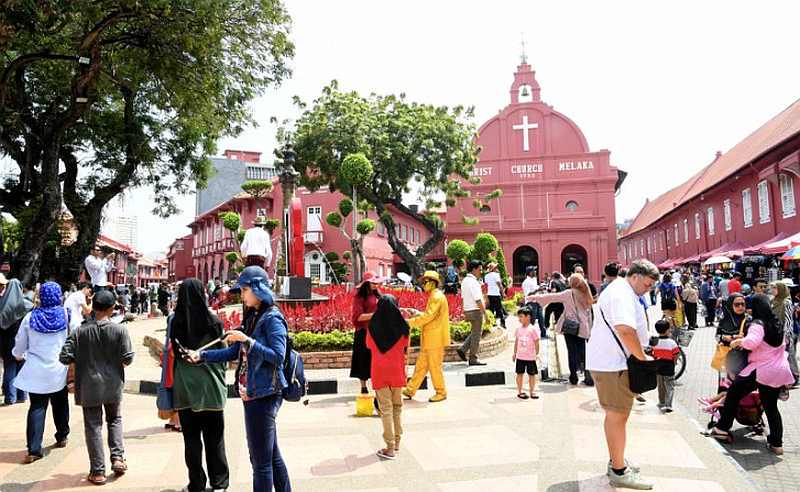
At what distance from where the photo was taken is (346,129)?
22766 millimetres

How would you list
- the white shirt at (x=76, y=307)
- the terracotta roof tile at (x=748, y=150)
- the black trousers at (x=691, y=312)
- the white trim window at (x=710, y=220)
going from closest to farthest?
1. the white shirt at (x=76, y=307)
2. the black trousers at (x=691, y=312)
3. the terracotta roof tile at (x=748, y=150)
4. the white trim window at (x=710, y=220)

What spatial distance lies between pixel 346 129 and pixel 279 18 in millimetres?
9798

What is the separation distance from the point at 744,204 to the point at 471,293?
21014 mm

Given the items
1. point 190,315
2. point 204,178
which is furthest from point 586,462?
point 204,178

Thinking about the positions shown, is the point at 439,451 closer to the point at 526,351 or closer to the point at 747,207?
the point at 526,351

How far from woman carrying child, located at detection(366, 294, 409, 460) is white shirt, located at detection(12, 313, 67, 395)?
2.92 metres

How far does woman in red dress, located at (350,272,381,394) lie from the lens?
655cm

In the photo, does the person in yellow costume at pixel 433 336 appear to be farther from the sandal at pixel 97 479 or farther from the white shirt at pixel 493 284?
the white shirt at pixel 493 284

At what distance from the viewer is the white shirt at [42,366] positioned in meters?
4.87

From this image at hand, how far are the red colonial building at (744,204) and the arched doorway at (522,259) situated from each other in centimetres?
851

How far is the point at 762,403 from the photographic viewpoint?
16.8ft

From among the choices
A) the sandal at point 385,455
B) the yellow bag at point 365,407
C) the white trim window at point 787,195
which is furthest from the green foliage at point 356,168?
the sandal at point 385,455

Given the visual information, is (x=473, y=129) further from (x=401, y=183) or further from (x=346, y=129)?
(x=346, y=129)

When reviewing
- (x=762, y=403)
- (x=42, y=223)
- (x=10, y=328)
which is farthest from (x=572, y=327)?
(x=42, y=223)
